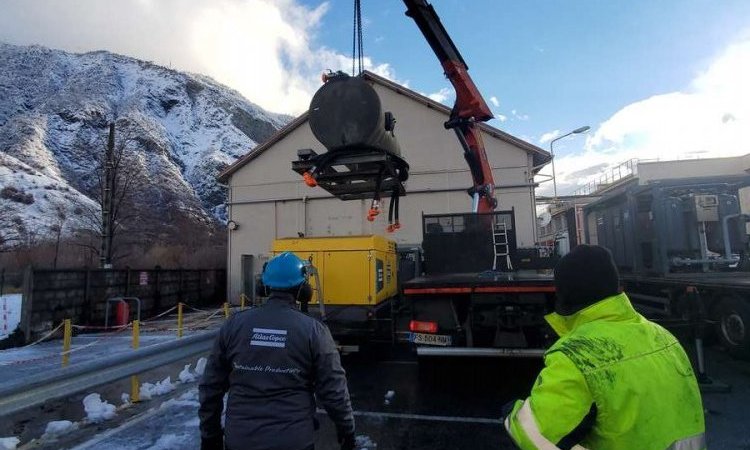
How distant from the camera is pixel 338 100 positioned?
5.46 m

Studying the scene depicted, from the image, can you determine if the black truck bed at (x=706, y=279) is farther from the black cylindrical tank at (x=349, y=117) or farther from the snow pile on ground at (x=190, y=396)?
the snow pile on ground at (x=190, y=396)

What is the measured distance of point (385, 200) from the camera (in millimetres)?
19547

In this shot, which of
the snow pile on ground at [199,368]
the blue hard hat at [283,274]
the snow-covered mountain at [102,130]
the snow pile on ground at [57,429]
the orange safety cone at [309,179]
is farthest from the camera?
the snow-covered mountain at [102,130]

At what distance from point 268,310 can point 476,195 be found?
8515mm

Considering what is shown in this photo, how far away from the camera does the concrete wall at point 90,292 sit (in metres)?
11.3

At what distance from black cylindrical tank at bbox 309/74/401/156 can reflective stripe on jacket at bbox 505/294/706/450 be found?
4061 mm

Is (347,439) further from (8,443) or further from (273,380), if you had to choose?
(8,443)

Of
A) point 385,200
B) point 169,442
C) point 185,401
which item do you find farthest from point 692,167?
point 169,442

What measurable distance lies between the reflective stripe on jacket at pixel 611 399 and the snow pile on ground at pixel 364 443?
3199mm

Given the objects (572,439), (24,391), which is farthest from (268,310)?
(24,391)

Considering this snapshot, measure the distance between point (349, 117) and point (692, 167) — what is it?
46101mm

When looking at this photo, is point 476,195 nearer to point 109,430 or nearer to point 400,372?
point 400,372

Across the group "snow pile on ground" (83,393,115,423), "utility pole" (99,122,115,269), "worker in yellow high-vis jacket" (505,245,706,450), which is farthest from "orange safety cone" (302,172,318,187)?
"utility pole" (99,122,115,269)

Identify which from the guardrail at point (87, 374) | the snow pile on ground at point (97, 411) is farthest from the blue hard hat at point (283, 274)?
the snow pile on ground at point (97, 411)
